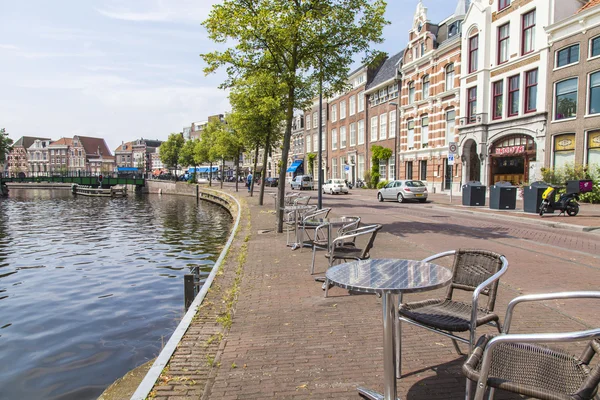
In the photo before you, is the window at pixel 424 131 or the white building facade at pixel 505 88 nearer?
the white building facade at pixel 505 88

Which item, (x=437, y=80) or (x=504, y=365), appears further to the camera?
(x=437, y=80)

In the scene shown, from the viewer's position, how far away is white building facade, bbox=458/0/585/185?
23.0 metres

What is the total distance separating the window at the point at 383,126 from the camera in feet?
132

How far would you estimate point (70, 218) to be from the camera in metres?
24.9

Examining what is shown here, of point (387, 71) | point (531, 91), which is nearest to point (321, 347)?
point (531, 91)

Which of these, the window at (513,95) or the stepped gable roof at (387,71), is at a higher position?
the stepped gable roof at (387,71)

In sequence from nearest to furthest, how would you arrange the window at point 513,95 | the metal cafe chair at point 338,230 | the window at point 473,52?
1. the metal cafe chair at point 338,230
2. the window at point 513,95
3. the window at point 473,52

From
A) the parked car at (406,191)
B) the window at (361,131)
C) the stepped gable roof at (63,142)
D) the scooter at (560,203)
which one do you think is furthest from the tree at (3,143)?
the scooter at (560,203)

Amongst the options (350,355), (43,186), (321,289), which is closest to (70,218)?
(321,289)

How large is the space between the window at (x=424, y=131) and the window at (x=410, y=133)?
3.55 feet

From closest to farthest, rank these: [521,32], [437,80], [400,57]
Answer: [521,32] < [437,80] < [400,57]

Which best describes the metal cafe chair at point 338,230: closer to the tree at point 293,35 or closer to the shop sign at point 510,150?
the tree at point 293,35

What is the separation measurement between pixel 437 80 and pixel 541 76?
32.3ft

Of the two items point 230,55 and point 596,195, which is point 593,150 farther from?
point 230,55
